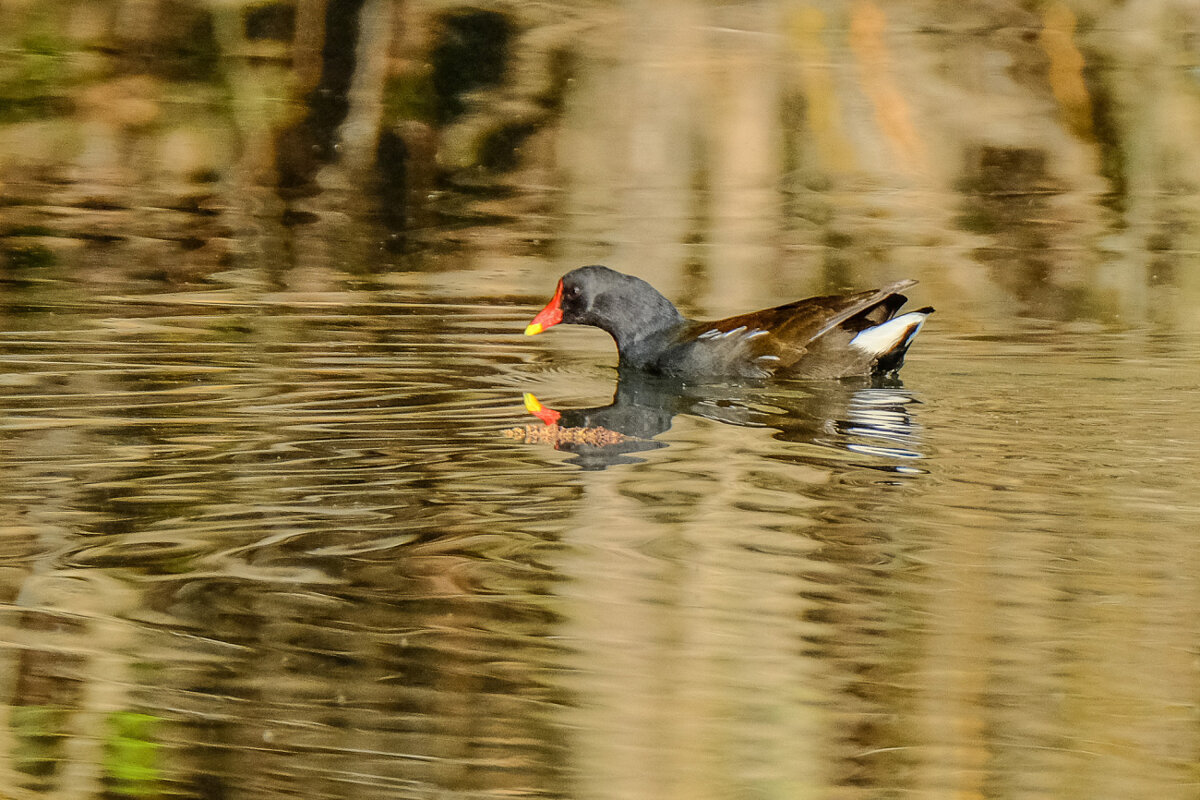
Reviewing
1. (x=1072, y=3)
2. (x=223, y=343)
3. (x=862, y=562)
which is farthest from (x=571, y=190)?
(x=862, y=562)

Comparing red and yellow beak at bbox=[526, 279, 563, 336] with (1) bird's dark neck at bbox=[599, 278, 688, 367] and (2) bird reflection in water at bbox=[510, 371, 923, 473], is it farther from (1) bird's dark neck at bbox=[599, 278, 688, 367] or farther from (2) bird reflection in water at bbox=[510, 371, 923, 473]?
(2) bird reflection in water at bbox=[510, 371, 923, 473]

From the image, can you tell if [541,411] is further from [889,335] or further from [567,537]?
[567,537]

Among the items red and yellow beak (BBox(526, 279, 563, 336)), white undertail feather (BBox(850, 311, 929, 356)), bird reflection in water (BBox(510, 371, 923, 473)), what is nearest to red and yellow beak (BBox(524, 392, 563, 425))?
bird reflection in water (BBox(510, 371, 923, 473))

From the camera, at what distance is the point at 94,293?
888 cm

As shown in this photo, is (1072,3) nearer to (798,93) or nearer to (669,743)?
(798,93)

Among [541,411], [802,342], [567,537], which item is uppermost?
[802,342]

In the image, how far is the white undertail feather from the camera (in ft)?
21.3

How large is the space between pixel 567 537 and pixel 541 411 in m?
1.74

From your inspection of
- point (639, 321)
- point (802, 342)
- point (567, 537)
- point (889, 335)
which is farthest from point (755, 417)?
point (567, 537)

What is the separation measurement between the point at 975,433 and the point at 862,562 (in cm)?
155

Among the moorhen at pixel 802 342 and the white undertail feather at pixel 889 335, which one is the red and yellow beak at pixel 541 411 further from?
the white undertail feather at pixel 889 335

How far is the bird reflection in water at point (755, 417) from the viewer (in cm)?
553

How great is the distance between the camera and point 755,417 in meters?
6.14

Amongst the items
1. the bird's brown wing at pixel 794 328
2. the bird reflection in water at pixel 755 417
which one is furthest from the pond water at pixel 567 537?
the bird's brown wing at pixel 794 328
